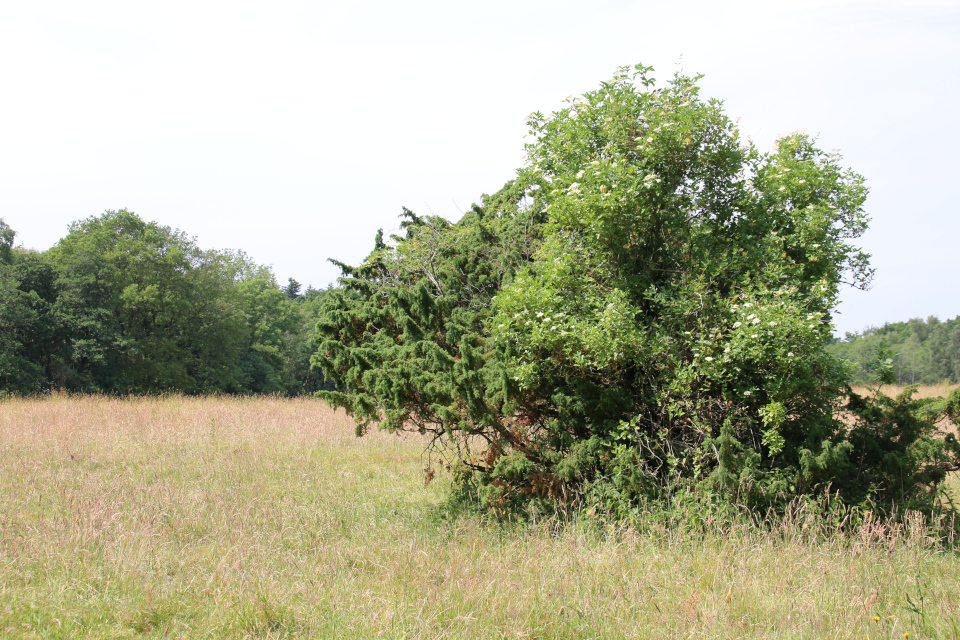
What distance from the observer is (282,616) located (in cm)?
396

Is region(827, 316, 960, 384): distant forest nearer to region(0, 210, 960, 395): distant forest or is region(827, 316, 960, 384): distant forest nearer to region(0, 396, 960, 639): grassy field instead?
region(0, 396, 960, 639): grassy field

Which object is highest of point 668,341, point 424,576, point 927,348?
point 927,348

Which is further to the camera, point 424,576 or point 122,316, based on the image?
point 122,316

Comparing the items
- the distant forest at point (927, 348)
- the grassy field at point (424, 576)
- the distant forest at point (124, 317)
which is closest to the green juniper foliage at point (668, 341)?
the grassy field at point (424, 576)

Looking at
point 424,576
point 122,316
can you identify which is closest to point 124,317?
point 122,316

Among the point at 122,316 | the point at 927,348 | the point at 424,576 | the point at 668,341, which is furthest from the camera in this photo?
the point at 927,348

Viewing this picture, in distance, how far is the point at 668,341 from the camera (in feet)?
17.8

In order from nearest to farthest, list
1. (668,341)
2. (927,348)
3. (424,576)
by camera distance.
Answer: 1. (424,576)
2. (668,341)
3. (927,348)

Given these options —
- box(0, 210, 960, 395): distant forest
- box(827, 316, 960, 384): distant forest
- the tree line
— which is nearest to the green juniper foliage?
box(0, 210, 960, 395): distant forest

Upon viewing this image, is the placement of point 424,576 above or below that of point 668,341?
below

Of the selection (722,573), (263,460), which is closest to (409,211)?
(263,460)

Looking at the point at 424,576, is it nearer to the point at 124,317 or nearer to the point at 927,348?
the point at 124,317

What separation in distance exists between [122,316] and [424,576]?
1246 inches

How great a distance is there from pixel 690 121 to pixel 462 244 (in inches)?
132
